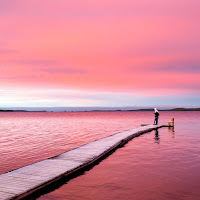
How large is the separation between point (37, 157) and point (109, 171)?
232 inches

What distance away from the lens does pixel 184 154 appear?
1452 centimetres

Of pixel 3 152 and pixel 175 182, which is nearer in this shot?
pixel 175 182

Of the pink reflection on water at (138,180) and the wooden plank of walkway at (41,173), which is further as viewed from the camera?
the pink reflection on water at (138,180)

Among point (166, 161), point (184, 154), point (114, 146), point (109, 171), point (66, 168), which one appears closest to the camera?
point (66, 168)

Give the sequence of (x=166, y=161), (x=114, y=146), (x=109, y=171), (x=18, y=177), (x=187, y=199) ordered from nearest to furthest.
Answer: (x=187, y=199), (x=18, y=177), (x=109, y=171), (x=166, y=161), (x=114, y=146)

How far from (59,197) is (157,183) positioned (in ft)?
12.0

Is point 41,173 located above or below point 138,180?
above

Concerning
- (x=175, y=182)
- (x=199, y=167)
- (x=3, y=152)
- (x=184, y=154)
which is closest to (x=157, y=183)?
(x=175, y=182)

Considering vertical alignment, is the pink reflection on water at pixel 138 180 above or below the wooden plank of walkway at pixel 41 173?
below

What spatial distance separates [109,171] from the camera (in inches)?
426

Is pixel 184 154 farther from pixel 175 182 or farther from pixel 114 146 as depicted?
pixel 175 182

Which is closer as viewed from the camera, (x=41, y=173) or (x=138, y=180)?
(x=41, y=173)

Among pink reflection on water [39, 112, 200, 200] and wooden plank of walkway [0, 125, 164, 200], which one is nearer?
wooden plank of walkway [0, 125, 164, 200]

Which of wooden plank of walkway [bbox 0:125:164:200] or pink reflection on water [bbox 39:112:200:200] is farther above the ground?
wooden plank of walkway [bbox 0:125:164:200]
